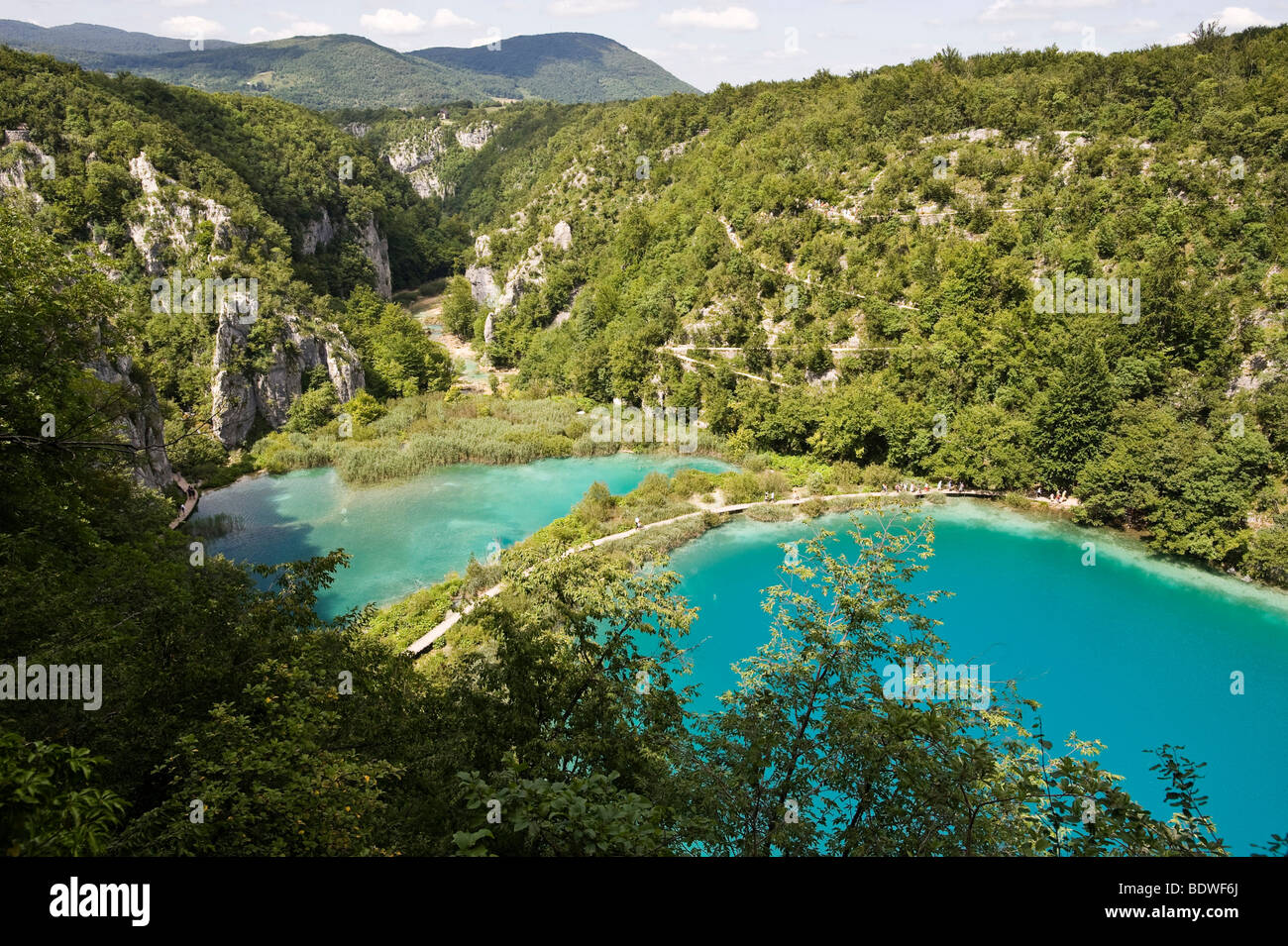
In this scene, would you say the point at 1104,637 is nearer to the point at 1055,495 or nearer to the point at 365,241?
the point at 1055,495

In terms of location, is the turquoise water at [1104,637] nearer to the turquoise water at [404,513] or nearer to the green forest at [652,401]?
the green forest at [652,401]

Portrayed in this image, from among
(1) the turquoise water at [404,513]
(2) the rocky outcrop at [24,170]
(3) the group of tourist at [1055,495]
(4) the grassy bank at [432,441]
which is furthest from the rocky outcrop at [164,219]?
(3) the group of tourist at [1055,495]

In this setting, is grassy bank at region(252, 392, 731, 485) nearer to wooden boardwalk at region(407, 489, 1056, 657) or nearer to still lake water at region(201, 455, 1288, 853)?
still lake water at region(201, 455, 1288, 853)

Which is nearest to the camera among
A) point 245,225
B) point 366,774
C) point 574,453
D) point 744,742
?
point 366,774

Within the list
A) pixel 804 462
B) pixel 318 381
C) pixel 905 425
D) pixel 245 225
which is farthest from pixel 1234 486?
pixel 245 225

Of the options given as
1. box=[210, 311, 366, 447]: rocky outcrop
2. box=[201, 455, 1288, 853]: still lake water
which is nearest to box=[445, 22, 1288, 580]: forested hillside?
box=[201, 455, 1288, 853]: still lake water

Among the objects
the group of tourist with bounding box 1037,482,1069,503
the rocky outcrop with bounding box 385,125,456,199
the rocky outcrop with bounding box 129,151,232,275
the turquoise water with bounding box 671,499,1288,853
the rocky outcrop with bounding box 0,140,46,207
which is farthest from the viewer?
the rocky outcrop with bounding box 385,125,456,199

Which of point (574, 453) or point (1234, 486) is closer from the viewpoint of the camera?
point (1234, 486)
